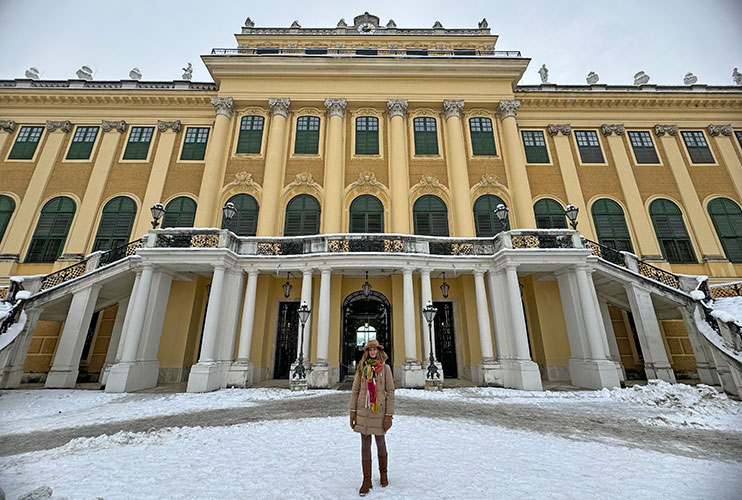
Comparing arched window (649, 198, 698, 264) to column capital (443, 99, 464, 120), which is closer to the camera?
arched window (649, 198, 698, 264)

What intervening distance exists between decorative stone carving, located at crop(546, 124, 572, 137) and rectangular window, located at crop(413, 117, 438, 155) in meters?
7.09

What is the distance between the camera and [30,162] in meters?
19.1

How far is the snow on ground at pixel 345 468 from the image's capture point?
12.6 ft

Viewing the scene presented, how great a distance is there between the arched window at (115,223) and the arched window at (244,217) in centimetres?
530

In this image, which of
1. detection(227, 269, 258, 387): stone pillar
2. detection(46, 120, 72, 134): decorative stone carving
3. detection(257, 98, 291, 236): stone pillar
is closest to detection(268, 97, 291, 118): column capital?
detection(257, 98, 291, 236): stone pillar

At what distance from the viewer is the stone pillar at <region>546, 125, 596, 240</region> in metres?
17.8

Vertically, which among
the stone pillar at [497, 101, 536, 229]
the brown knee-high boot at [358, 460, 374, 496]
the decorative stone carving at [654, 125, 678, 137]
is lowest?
the brown knee-high boot at [358, 460, 374, 496]

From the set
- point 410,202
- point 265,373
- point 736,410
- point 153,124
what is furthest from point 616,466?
point 153,124

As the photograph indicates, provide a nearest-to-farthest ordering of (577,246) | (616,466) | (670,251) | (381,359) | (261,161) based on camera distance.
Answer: (381,359) < (616,466) < (577,246) < (670,251) < (261,161)

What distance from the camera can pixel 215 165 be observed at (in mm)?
17969

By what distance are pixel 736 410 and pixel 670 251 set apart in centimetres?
1255

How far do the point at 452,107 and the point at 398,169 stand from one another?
5.42m

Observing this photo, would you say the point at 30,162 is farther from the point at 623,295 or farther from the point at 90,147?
the point at 623,295

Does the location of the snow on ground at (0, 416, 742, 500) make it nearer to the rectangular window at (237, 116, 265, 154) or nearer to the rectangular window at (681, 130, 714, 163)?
the rectangular window at (237, 116, 265, 154)
